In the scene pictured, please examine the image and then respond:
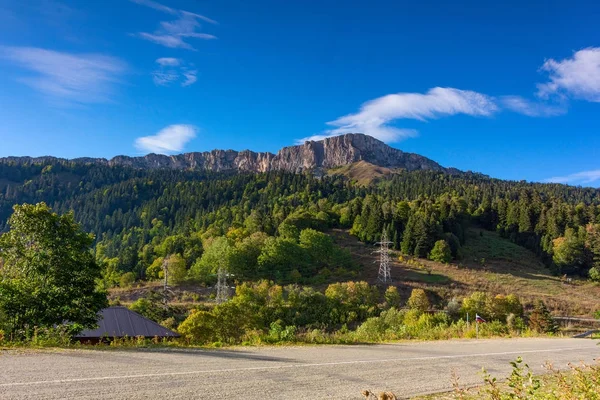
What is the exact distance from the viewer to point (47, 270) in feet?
43.4

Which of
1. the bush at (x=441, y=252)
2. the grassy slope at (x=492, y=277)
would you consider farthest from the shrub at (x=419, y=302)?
the bush at (x=441, y=252)

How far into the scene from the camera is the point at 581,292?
5891 centimetres

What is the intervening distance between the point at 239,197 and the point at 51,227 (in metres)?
154

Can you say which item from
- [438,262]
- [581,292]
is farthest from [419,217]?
[581,292]

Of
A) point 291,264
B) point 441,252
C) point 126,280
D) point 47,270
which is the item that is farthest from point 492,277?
point 47,270

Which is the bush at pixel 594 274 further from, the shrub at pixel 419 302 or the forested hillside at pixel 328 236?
the shrub at pixel 419 302

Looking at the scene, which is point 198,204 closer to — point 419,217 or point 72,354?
point 419,217

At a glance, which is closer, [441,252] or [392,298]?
[392,298]

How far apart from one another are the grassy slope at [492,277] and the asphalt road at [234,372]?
45013 mm

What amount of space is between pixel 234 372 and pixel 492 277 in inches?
2556

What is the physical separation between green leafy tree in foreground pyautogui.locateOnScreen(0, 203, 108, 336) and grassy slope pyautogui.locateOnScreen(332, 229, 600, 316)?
4500 cm

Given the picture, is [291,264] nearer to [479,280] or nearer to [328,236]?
[328,236]

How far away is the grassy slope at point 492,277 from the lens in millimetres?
52228

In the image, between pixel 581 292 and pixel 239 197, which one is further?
pixel 239 197
